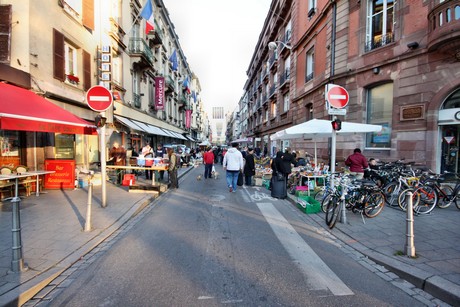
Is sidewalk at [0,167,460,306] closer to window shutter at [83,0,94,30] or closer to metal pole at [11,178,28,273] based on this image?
metal pole at [11,178,28,273]

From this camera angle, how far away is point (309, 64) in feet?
56.4

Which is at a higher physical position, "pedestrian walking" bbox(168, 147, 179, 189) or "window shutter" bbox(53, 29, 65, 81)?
"window shutter" bbox(53, 29, 65, 81)

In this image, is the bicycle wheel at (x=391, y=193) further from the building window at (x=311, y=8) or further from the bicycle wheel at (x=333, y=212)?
the building window at (x=311, y=8)

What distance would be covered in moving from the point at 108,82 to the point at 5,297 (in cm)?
1096

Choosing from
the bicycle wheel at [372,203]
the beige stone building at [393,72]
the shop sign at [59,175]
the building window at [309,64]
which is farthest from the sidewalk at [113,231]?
the building window at [309,64]

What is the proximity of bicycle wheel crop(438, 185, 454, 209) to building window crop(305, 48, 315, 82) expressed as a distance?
11493mm

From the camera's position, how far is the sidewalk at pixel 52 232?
2.95 meters

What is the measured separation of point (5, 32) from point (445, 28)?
1380 centimetres

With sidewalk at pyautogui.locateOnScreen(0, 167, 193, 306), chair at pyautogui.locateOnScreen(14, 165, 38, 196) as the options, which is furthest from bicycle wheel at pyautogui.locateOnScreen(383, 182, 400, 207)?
chair at pyautogui.locateOnScreen(14, 165, 38, 196)

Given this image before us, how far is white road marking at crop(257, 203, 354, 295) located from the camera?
299 cm

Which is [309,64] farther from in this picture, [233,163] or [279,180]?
[279,180]

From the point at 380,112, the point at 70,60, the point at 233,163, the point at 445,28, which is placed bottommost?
the point at 233,163

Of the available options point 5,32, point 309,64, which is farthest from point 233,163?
point 309,64

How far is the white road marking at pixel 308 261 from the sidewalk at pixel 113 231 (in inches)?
32.6
